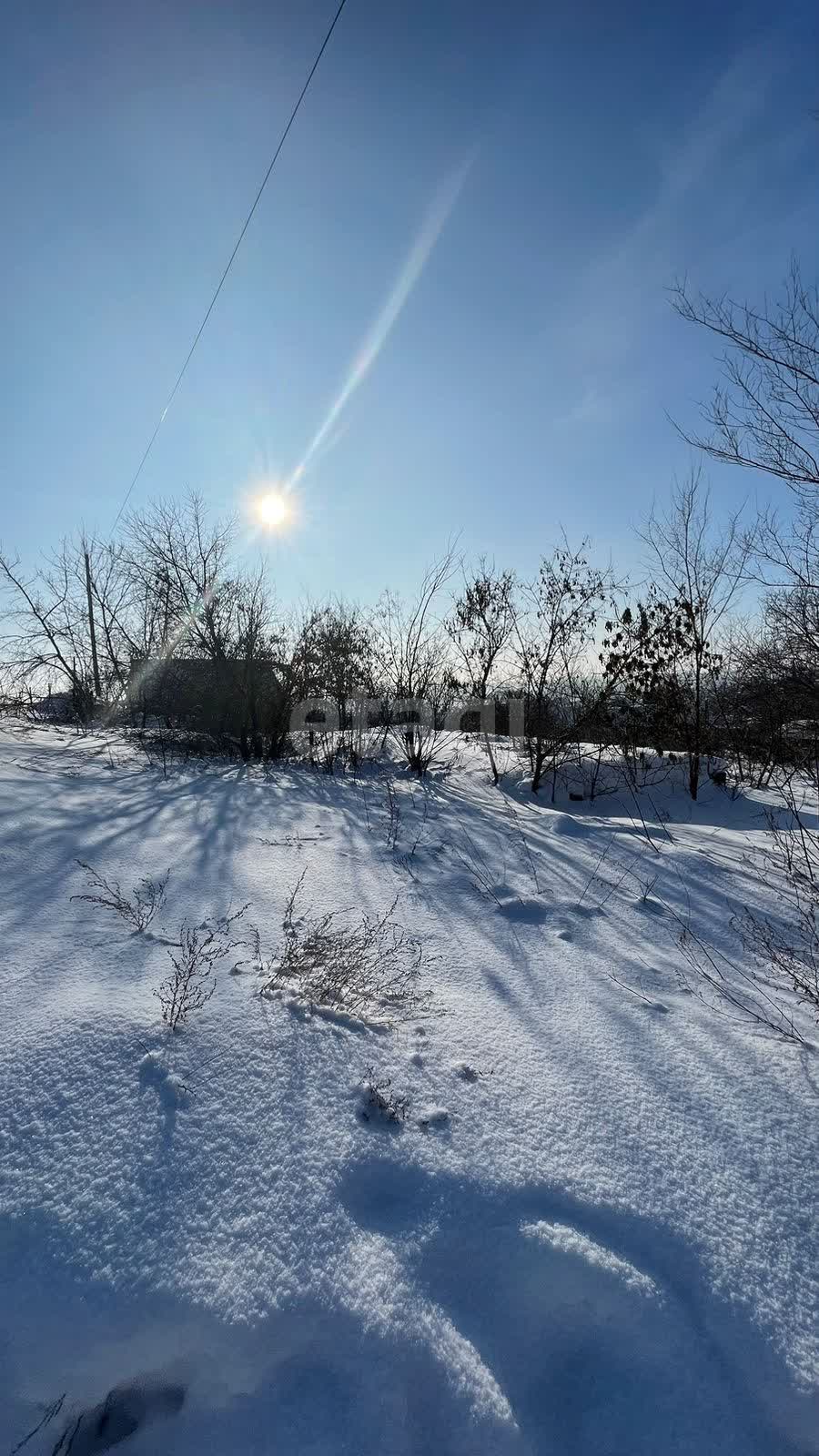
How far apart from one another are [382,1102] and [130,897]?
195 centimetres

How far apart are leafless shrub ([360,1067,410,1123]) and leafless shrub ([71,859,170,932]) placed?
1.41m

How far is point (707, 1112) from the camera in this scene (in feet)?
5.94

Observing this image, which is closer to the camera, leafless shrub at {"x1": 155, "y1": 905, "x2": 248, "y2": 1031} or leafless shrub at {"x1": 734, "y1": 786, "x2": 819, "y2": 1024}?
leafless shrub at {"x1": 155, "y1": 905, "x2": 248, "y2": 1031}

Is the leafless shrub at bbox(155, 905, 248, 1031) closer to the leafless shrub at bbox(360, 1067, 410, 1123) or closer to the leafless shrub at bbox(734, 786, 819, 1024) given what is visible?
the leafless shrub at bbox(360, 1067, 410, 1123)

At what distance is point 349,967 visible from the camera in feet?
8.05

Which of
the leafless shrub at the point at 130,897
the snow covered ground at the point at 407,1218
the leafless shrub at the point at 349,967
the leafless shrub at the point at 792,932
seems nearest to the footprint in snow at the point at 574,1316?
the snow covered ground at the point at 407,1218

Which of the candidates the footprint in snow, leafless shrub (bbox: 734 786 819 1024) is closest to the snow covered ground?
the footprint in snow

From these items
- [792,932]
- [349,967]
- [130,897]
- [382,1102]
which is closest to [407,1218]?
[382,1102]

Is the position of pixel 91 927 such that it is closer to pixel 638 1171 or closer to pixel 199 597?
pixel 638 1171

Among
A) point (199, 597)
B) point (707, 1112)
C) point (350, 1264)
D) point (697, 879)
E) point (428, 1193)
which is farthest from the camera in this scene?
point (199, 597)

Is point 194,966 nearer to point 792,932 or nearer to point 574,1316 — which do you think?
point 574,1316

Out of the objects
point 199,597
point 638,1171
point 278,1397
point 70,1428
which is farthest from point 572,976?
point 199,597

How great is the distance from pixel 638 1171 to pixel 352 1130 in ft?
2.52

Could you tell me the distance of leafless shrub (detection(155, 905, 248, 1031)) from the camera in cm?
200
